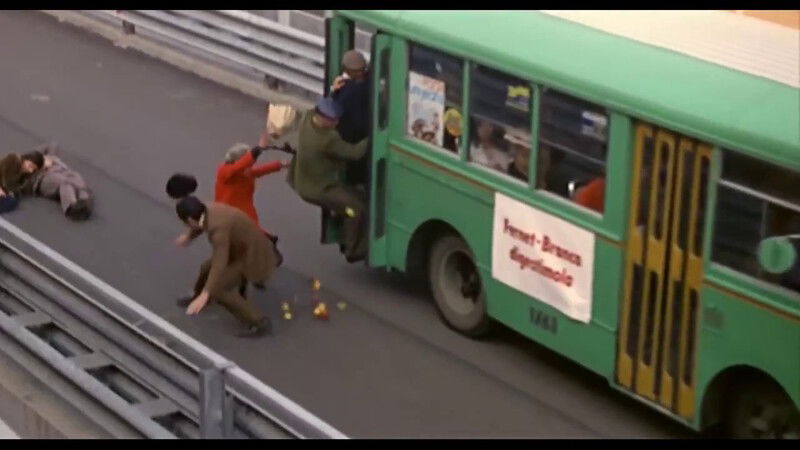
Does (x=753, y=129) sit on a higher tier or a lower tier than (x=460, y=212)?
higher

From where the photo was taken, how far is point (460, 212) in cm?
1120

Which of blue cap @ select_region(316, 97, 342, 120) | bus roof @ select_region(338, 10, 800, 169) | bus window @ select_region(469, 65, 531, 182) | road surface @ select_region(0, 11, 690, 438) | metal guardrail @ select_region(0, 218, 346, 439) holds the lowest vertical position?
road surface @ select_region(0, 11, 690, 438)

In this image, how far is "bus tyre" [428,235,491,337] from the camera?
11312 millimetres

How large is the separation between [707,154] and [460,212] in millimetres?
2429

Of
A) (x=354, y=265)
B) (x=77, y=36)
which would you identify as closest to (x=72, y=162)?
(x=354, y=265)

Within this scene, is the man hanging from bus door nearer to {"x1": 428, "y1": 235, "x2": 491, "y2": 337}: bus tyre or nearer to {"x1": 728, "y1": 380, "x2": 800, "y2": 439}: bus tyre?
{"x1": 428, "y1": 235, "x2": 491, "y2": 337}: bus tyre

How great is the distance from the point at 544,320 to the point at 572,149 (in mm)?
1229

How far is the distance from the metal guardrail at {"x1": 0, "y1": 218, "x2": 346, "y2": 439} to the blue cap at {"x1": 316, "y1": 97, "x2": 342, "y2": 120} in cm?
241

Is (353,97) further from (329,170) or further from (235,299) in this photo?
(235,299)

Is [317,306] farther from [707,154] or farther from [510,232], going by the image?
[707,154]

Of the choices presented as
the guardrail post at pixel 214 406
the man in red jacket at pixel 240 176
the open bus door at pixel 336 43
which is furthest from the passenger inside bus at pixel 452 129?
the guardrail post at pixel 214 406

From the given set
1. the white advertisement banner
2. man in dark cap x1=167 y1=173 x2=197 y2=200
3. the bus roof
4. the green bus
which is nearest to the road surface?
the green bus

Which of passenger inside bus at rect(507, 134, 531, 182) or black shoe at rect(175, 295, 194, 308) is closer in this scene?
passenger inside bus at rect(507, 134, 531, 182)

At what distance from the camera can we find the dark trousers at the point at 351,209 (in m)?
12.1
